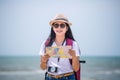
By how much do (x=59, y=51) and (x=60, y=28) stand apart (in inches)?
10.1

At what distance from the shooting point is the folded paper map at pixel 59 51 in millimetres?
3117

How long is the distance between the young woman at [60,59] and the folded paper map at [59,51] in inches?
1.2

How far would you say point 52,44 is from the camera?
10.5ft

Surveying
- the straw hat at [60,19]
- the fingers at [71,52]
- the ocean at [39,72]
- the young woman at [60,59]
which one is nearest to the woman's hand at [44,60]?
the young woman at [60,59]

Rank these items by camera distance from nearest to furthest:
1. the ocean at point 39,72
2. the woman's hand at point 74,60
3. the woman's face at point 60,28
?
the woman's hand at point 74,60, the woman's face at point 60,28, the ocean at point 39,72

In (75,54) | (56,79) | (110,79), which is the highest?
(75,54)

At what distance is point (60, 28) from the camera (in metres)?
3.25

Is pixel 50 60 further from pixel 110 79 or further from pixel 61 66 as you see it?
pixel 110 79

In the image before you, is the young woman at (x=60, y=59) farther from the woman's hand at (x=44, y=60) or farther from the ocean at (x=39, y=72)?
the ocean at (x=39, y=72)

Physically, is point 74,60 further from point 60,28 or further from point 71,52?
point 60,28

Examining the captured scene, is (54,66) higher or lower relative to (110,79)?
higher

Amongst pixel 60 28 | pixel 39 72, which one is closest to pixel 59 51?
pixel 60 28

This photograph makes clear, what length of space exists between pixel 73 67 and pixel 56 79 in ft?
0.67

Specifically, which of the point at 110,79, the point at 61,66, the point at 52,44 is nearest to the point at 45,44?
the point at 52,44
